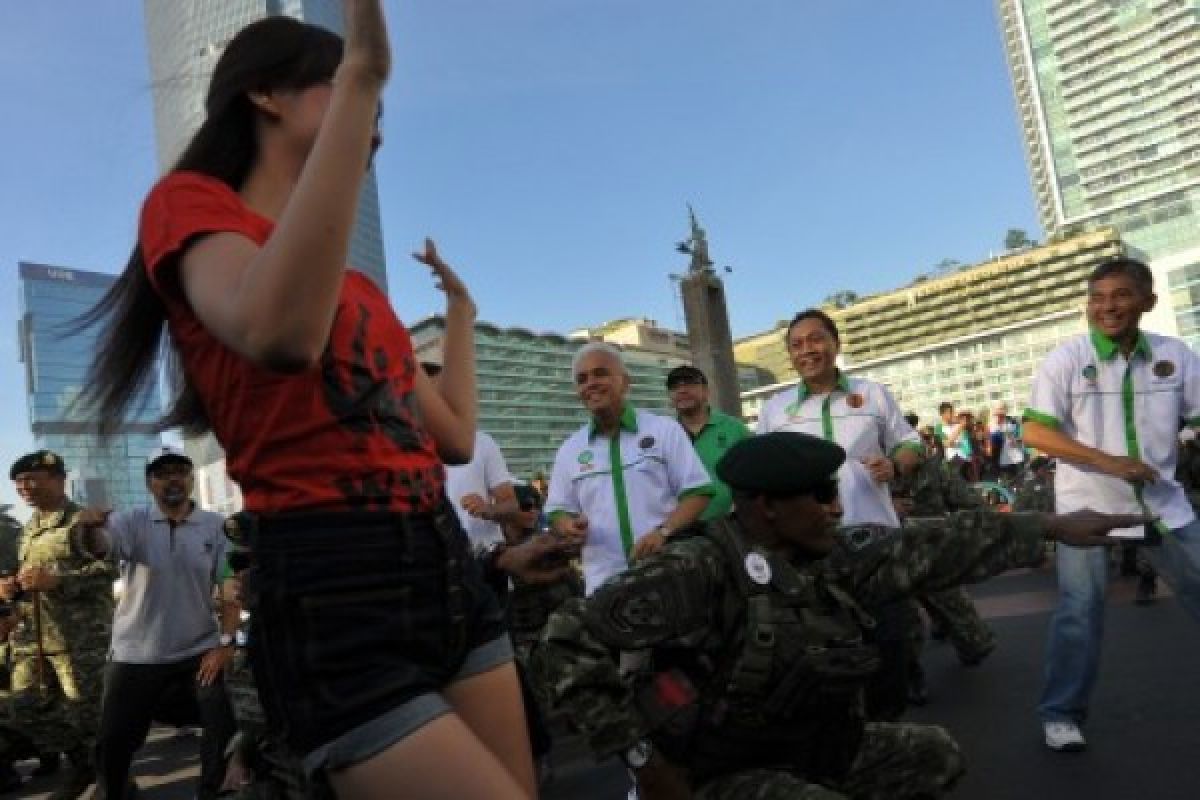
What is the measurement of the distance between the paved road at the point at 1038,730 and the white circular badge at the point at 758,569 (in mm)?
2246

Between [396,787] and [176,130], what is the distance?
1.21m

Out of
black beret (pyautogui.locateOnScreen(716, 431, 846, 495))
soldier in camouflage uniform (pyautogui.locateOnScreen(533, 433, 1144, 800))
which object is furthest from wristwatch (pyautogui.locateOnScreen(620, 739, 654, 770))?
black beret (pyautogui.locateOnScreen(716, 431, 846, 495))

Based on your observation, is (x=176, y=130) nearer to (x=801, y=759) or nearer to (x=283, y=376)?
(x=283, y=376)

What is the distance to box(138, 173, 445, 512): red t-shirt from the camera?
130 centimetres

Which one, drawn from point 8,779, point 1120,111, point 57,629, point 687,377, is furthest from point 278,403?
point 1120,111

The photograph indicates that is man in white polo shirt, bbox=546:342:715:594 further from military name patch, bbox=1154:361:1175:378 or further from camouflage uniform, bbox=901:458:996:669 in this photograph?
military name patch, bbox=1154:361:1175:378

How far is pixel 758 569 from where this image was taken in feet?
8.67

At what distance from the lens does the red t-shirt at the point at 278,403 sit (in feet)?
4.25

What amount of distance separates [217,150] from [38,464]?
5579mm

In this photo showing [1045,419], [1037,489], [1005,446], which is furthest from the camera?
[1005,446]

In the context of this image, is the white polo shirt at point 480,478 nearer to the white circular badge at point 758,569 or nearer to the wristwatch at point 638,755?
the white circular badge at point 758,569

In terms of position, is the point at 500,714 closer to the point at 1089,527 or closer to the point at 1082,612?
the point at 1089,527

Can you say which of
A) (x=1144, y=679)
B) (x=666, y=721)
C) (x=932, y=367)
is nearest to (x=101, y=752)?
(x=666, y=721)

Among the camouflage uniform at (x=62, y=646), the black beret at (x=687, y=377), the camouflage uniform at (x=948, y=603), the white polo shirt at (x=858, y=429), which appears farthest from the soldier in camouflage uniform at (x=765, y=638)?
the camouflage uniform at (x=62, y=646)
